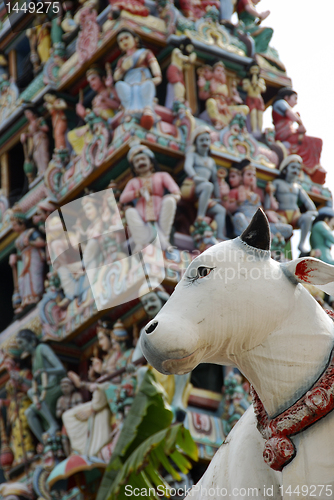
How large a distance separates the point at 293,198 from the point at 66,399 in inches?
178

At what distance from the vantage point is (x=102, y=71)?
52.4 feet

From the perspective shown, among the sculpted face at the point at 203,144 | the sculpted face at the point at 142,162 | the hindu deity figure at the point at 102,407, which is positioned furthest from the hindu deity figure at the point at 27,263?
the sculpted face at the point at 203,144

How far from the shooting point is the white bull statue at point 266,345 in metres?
4.03

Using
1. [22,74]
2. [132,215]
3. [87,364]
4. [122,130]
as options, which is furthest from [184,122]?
[22,74]

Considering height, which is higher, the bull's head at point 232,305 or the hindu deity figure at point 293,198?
the bull's head at point 232,305

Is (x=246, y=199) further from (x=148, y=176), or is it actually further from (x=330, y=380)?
(x=330, y=380)

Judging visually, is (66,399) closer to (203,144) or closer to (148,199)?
(148,199)

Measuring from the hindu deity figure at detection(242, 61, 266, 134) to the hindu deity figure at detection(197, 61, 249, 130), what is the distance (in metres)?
0.55

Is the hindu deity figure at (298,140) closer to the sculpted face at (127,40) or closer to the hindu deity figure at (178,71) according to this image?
the hindu deity figure at (178,71)

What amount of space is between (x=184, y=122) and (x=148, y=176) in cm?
132

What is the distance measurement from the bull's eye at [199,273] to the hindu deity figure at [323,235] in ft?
36.9

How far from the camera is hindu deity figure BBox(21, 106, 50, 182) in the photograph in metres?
17.2

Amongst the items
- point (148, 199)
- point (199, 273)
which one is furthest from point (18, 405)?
point (199, 273)

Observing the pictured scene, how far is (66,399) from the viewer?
47.9 feet
